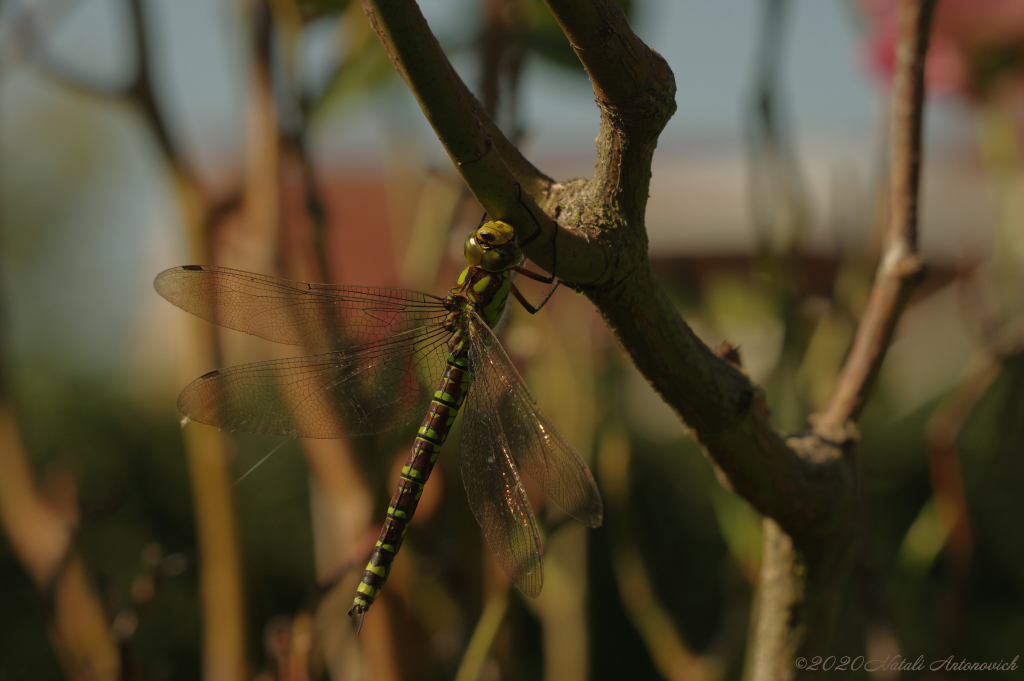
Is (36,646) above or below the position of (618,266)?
below

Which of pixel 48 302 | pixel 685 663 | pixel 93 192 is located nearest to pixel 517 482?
pixel 685 663

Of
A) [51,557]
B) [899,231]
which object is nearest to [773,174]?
[899,231]

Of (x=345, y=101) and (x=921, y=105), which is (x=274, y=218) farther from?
(x=921, y=105)

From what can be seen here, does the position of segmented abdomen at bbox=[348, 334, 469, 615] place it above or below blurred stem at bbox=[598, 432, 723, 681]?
above

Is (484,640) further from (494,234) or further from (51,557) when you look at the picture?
(51,557)

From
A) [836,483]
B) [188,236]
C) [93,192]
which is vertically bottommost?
[836,483]

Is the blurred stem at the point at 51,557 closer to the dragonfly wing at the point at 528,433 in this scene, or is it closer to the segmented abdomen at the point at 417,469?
the segmented abdomen at the point at 417,469

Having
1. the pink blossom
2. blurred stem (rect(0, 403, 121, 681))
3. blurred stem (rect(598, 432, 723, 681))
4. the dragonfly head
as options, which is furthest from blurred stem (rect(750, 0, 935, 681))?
blurred stem (rect(0, 403, 121, 681))

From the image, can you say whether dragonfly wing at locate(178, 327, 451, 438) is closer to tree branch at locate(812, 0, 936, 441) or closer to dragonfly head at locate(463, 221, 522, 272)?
dragonfly head at locate(463, 221, 522, 272)
